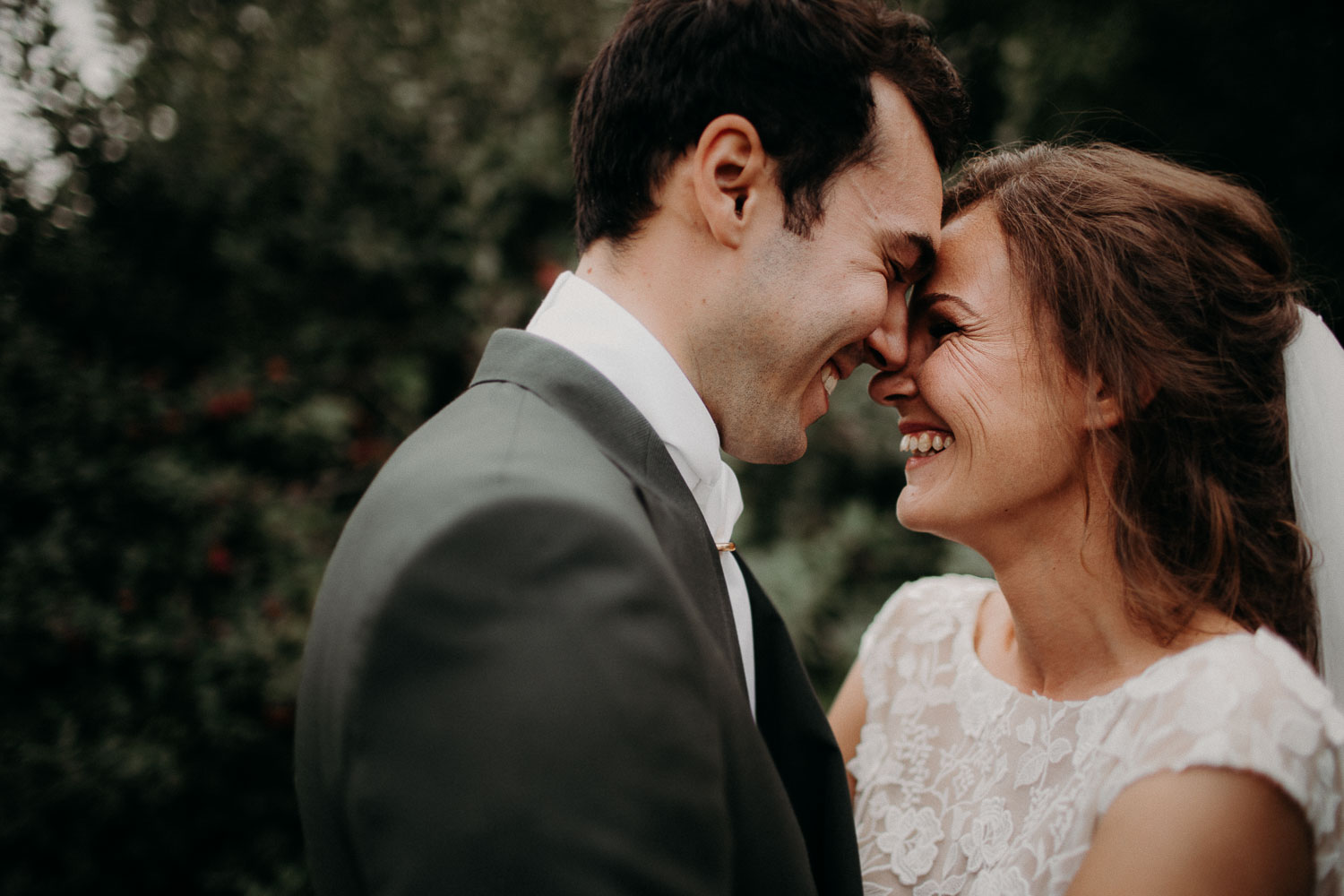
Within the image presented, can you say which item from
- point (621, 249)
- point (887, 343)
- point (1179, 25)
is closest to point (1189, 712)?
point (887, 343)

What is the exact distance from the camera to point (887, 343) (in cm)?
202

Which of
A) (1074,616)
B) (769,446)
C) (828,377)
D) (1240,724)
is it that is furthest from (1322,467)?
(769,446)

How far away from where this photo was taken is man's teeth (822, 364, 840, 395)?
2.02 metres

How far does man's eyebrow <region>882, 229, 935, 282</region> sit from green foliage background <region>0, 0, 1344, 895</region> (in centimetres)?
176

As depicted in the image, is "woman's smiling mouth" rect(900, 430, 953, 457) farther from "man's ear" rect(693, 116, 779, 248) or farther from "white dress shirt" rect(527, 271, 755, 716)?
"man's ear" rect(693, 116, 779, 248)

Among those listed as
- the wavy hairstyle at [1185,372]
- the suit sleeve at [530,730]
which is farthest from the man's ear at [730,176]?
the suit sleeve at [530,730]

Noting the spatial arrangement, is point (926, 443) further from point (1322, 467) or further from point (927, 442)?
point (1322, 467)

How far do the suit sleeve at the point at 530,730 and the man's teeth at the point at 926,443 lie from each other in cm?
126

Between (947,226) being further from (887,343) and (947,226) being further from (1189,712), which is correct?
(1189,712)

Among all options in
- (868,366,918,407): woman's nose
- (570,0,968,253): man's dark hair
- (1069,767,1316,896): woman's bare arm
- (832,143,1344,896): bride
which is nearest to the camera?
(1069,767,1316,896): woman's bare arm

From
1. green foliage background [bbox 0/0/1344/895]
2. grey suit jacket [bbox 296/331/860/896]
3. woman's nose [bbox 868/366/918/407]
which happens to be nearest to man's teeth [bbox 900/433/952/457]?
woman's nose [bbox 868/366/918/407]

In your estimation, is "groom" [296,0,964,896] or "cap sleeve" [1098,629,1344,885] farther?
"cap sleeve" [1098,629,1344,885]

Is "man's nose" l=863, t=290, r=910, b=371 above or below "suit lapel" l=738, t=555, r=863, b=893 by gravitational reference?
above

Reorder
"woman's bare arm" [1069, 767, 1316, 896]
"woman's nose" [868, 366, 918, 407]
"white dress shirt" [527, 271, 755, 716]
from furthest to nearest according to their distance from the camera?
"woman's nose" [868, 366, 918, 407] < "white dress shirt" [527, 271, 755, 716] < "woman's bare arm" [1069, 767, 1316, 896]
